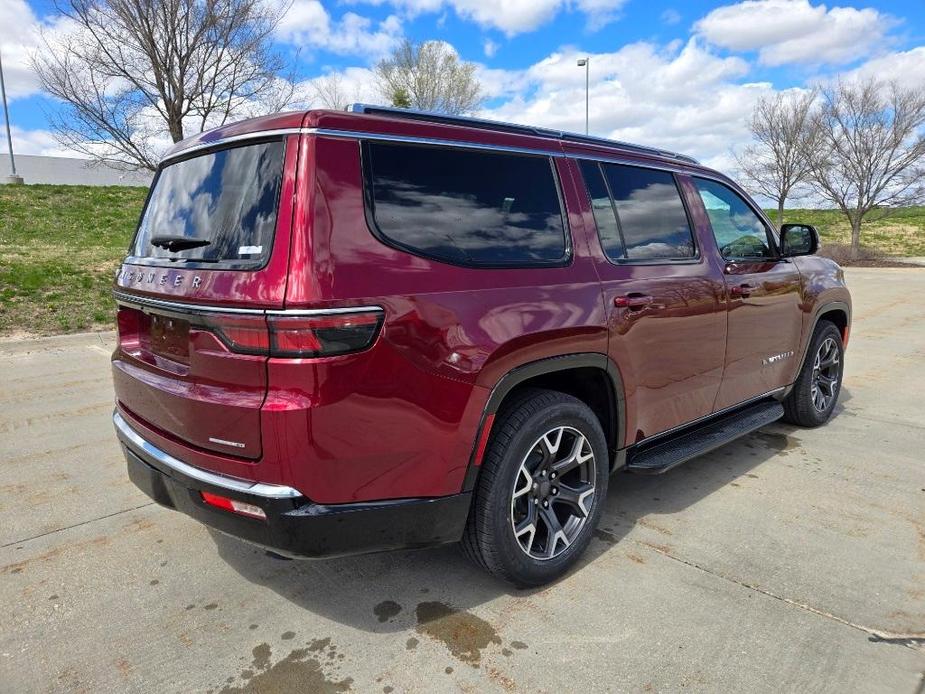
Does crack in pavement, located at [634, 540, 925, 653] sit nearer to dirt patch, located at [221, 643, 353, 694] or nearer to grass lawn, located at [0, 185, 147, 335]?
dirt patch, located at [221, 643, 353, 694]

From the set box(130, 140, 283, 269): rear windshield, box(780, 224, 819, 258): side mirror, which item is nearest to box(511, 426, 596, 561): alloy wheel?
box(130, 140, 283, 269): rear windshield

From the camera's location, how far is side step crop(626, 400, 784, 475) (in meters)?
3.22

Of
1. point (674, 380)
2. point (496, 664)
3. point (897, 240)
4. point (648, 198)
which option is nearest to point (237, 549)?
point (496, 664)

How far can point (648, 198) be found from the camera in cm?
344

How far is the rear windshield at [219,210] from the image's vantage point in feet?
7.29

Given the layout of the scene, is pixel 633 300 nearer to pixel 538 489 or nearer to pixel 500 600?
pixel 538 489

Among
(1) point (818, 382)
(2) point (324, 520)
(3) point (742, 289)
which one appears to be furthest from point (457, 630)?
(1) point (818, 382)

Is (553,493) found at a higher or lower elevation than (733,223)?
lower

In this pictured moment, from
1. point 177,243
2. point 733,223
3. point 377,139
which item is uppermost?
point 377,139

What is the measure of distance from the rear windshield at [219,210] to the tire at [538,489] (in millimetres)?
1204

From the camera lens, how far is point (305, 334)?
2.04 meters

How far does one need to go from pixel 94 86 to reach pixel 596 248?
11.9 m

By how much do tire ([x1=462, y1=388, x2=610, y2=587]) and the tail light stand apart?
2.59 ft

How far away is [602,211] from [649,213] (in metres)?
0.44
